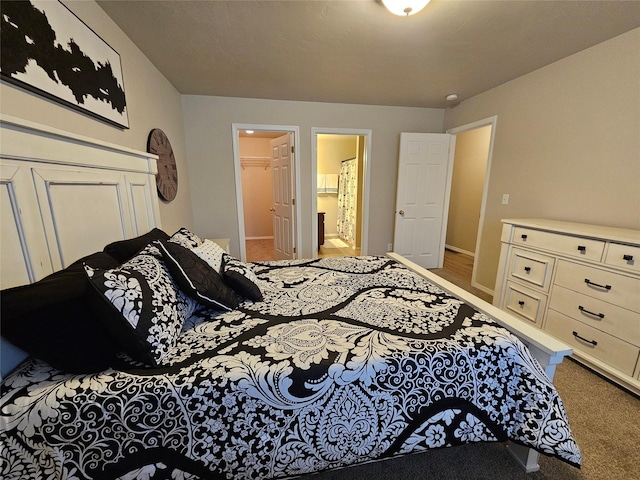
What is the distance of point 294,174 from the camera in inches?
142

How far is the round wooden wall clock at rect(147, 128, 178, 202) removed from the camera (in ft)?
7.54

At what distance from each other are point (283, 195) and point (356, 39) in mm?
2366

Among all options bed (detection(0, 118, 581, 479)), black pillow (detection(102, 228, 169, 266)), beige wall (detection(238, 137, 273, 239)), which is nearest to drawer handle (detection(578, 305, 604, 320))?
bed (detection(0, 118, 581, 479))

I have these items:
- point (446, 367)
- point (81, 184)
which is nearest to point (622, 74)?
point (446, 367)

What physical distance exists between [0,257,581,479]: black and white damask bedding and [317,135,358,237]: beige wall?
17.5 feet

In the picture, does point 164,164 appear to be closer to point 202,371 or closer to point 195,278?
point 195,278

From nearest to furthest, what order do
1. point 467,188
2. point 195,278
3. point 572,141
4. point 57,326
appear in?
point 57,326
point 195,278
point 572,141
point 467,188

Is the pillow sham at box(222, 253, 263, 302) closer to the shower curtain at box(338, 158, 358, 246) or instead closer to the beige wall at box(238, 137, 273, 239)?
the shower curtain at box(338, 158, 358, 246)

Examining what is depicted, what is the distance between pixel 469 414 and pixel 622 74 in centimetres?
276

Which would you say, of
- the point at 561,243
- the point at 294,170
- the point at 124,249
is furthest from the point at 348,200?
the point at 124,249

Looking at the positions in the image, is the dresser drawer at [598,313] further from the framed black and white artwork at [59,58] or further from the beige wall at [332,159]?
the beige wall at [332,159]

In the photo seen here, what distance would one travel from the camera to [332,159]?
624 centimetres

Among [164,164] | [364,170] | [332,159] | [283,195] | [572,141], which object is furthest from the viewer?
[332,159]

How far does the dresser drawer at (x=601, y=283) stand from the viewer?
5.09 ft
